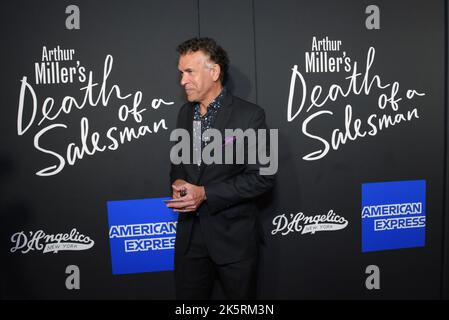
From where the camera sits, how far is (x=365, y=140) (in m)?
2.68

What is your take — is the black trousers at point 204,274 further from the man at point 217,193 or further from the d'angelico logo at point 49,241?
the d'angelico logo at point 49,241

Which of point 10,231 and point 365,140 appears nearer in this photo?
point 10,231

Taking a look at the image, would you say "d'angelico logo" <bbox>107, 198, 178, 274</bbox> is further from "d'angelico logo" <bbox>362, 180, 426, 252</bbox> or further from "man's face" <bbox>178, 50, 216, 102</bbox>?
"d'angelico logo" <bbox>362, 180, 426, 252</bbox>

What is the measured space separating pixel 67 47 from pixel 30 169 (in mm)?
796

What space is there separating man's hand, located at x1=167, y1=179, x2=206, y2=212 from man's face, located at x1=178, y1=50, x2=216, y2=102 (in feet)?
1.60

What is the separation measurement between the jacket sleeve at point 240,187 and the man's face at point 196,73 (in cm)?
30

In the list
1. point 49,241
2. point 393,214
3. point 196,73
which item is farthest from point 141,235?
point 393,214

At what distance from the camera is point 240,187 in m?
1.94

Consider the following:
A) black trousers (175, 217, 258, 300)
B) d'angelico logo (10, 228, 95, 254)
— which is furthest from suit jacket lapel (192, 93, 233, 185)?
d'angelico logo (10, 228, 95, 254)

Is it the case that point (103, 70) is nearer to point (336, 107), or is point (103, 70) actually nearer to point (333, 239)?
point (336, 107)

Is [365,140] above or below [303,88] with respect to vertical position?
below

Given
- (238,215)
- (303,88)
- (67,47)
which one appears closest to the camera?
(238,215)

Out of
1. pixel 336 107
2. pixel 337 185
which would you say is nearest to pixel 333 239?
pixel 337 185

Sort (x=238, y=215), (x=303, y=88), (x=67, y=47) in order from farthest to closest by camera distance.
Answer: (x=303, y=88) < (x=67, y=47) < (x=238, y=215)
